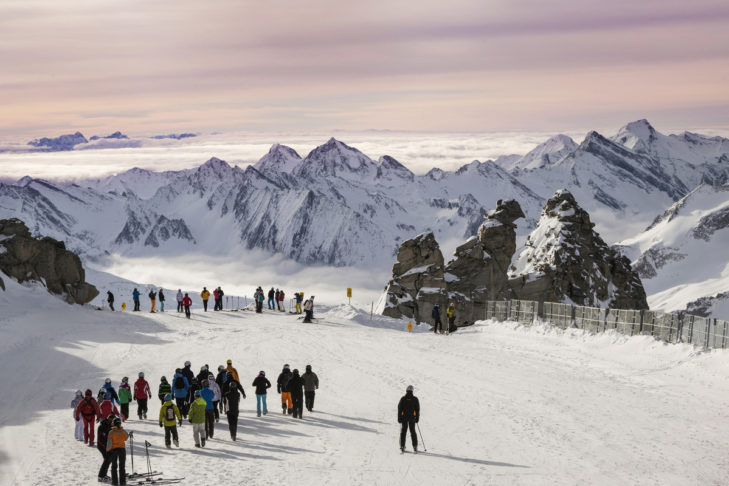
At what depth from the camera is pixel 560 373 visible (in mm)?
29547

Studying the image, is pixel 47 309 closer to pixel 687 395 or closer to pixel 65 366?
pixel 65 366

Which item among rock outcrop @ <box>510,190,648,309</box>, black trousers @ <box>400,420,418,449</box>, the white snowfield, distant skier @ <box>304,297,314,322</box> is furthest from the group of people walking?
rock outcrop @ <box>510,190,648,309</box>

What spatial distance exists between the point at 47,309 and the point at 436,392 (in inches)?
1397

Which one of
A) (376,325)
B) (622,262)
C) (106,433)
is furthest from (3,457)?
(622,262)

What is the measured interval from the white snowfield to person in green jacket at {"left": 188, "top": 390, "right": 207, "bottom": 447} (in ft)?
1.21

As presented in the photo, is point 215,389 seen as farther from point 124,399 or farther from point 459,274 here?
point 459,274

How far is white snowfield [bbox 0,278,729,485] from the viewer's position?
17.4 m

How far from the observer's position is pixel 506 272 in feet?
269

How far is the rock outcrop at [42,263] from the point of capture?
56.4m

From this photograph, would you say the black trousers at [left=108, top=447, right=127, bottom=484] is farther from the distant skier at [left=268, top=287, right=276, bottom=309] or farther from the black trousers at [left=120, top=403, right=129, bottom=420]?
the distant skier at [left=268, top=287, right=276, bottom=309]

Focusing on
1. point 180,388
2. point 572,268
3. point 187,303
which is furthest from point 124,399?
point 572,268

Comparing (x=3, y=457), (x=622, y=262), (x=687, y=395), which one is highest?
(x=622, y=262)

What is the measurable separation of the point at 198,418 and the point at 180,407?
372 centimetres

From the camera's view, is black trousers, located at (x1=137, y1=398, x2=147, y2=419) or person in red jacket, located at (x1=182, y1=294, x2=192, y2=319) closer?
black trousers, located at (x1=137, y1=398, x2=147, y2=419)
